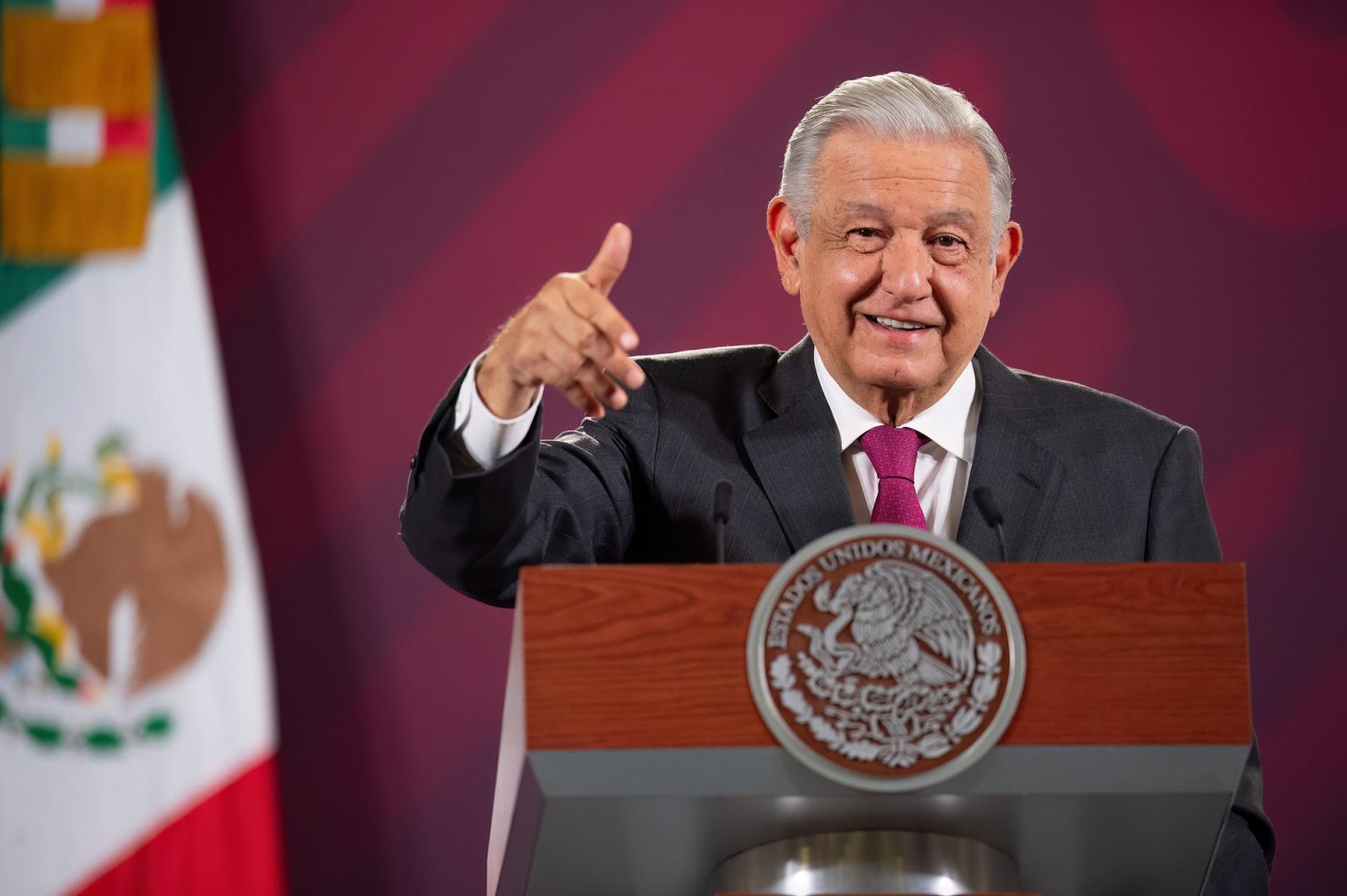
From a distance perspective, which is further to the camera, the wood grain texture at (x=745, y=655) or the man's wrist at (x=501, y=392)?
the man's wrist at (x=501, y=392)

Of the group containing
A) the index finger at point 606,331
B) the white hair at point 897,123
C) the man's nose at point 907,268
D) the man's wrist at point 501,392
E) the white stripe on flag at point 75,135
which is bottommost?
the man's wrist at point 501,392

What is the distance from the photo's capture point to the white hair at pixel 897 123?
1880 millimetres

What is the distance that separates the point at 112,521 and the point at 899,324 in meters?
1.43

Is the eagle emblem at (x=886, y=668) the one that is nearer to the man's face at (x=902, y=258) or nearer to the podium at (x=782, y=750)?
the podium at (x=782, y=750)

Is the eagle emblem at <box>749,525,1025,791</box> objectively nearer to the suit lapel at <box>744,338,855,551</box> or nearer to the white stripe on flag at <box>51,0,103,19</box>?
the suit lapel at <box>744,338,855,551</box>

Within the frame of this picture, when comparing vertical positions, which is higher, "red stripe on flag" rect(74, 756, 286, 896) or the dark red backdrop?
the dark red backdrop

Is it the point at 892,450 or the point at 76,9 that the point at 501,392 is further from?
the point at 76,9

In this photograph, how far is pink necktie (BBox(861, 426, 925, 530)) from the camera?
1.74 meters

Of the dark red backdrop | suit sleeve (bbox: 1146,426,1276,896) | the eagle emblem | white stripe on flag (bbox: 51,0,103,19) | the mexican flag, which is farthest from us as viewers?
the dark red backdrop

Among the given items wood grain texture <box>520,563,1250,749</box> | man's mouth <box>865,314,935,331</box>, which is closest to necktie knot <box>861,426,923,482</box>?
man's mouth <box>865,314,935,331</box>

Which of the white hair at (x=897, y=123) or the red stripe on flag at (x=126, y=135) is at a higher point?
the red stripe on flag at (x=126, y=135)

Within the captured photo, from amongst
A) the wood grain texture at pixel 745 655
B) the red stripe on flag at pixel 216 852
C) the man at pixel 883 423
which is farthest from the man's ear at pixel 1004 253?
the red stripe on flag at pixel 216 852

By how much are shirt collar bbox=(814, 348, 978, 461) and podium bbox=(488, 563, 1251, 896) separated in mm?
733

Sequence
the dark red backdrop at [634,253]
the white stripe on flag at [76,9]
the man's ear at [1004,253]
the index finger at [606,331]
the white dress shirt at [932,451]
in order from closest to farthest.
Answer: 1. the index finger at [606,331]
2. the white dress shirt at [932,451]
3. the man's ear at [1004,253]
4. the white stripe on flag at [76,9]
5. the dark red backdrop at [634,253]
